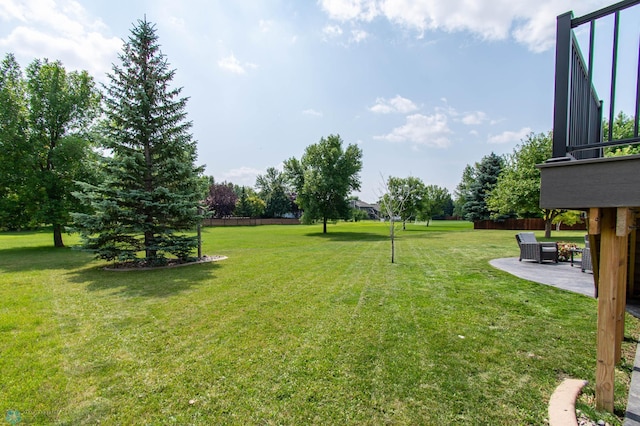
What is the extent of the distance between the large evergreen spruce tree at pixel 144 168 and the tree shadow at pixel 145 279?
924 millimetres

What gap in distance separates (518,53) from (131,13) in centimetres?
1239

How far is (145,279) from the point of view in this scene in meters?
7.70

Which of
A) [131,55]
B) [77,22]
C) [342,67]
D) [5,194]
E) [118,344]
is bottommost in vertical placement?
[118,344]

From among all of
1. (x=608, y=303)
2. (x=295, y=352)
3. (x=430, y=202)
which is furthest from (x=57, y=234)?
(x=430, y=202)

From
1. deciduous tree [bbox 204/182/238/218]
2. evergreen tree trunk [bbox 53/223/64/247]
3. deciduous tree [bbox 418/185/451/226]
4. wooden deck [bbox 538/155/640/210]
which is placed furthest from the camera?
deciduous tree [bbox 204/182/238/218]

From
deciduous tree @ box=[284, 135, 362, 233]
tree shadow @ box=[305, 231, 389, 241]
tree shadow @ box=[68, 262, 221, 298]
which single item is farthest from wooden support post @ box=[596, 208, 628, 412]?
deciduous tree @ box=[284, 135, 362, 233]

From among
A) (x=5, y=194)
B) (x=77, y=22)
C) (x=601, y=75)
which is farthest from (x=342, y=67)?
(x=5, y=194)

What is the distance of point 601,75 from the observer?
2.43 meters

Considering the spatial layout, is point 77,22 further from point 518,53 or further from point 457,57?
point 518,53

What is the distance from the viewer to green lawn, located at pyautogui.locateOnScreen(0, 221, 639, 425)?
248cm

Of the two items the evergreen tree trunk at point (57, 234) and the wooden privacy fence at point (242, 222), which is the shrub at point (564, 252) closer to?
the evergreen tree trunk at point (57, 234)

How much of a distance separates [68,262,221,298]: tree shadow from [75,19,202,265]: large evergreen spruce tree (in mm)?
924

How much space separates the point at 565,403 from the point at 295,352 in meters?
2.60

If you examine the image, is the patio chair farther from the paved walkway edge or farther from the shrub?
the paved walkway edge
